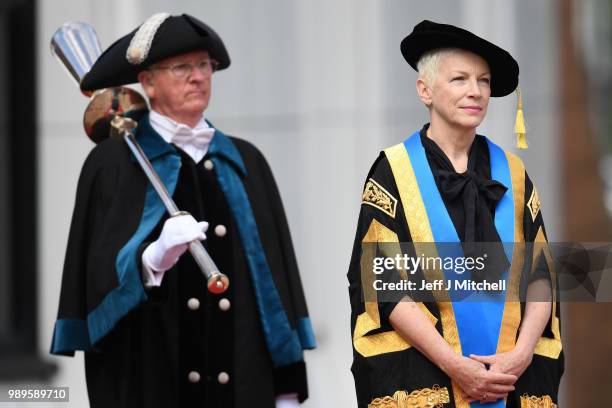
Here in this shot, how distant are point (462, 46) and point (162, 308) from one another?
1545 mm

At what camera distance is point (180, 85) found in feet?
20.7

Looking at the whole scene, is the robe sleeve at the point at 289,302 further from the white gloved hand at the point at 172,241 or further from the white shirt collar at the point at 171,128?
the white gloved hand at the point at 172,241

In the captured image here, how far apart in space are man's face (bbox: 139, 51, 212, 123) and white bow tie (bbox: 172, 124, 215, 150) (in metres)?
0.04

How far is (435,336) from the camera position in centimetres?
537

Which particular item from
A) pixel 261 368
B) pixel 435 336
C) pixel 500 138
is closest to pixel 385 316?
pixel 435 336

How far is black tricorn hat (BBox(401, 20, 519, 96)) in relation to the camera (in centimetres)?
549

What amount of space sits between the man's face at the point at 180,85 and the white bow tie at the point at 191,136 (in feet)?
0.13

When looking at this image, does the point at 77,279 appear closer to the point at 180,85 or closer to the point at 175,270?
the point at 175,270

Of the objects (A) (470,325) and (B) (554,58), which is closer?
(A) (470,325)

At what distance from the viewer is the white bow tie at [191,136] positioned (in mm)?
6371

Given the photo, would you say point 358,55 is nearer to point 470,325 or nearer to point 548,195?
point 548,195

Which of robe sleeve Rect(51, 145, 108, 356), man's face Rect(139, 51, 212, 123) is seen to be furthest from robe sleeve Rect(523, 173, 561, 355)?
robe sleeve Rect(51, 145, 108, 356)

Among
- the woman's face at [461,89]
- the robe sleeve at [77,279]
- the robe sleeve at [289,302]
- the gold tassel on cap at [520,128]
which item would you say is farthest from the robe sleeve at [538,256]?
the robe sleeve at [77,279]

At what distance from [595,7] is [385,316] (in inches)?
176
